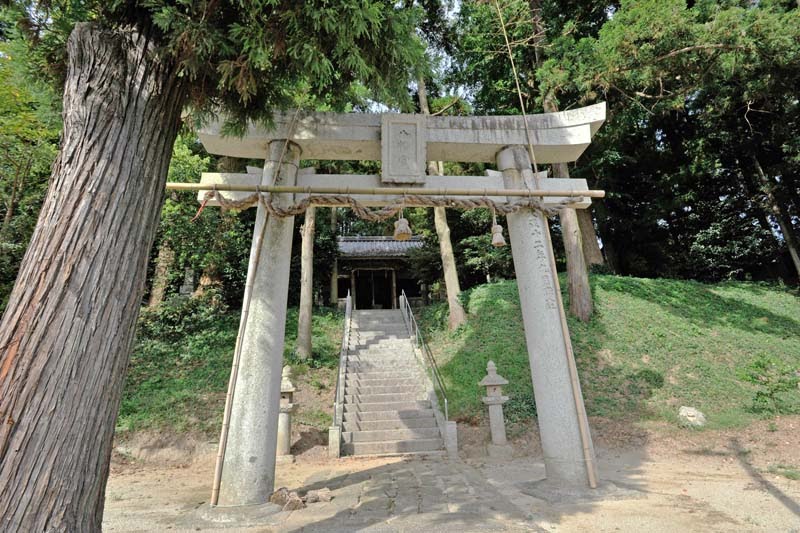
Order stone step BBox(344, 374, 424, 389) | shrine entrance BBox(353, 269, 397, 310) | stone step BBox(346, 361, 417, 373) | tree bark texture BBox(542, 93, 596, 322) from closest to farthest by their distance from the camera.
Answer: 1. stone step BBox(344, 374, 424, 389)
2. stone step BBox(346, 361, 417, 373)
3. tree bark texture BBox(542, 93, 596, 322)
4. shrine entrance BBox(353, 269, 397, 310)

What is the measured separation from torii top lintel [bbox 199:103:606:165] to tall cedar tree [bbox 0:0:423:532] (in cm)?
139

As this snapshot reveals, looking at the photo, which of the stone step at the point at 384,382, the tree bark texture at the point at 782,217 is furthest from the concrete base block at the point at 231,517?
the tree bark texture at the point at 782,217

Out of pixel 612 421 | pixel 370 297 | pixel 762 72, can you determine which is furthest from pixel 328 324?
pixel 762 72

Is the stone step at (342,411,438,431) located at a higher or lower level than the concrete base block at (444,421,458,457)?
higher

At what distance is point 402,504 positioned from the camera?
13.0 feet

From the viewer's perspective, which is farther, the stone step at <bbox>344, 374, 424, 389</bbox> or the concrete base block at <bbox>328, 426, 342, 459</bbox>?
the stone step at <bbox>344, 374, 424, 389</bbox>

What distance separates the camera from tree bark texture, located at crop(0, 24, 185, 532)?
6.34 feet

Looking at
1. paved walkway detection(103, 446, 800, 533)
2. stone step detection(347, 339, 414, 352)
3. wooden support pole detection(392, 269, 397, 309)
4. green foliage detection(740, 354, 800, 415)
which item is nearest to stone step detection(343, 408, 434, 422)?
paved walkway detection(103, 446, 800, 533)

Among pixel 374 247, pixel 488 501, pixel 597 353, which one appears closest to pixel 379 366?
pixel 597 353

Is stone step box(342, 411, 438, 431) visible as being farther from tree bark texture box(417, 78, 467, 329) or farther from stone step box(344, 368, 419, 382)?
tree bark texture box(417, 78, 467, 329)

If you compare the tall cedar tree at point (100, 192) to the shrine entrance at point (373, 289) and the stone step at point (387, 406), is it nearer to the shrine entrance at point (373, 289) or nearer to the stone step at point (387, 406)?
the stone step at point (387, 406)

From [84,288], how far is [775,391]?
33.0 feet

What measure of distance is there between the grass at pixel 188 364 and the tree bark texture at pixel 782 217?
48.9ft

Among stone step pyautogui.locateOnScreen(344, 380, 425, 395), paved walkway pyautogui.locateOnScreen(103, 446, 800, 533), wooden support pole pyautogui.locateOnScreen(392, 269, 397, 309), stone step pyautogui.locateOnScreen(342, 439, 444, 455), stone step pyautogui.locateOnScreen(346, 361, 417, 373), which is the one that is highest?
wooden support pole pyautogui.locateOnScreen(392, 269, 397, 309)
